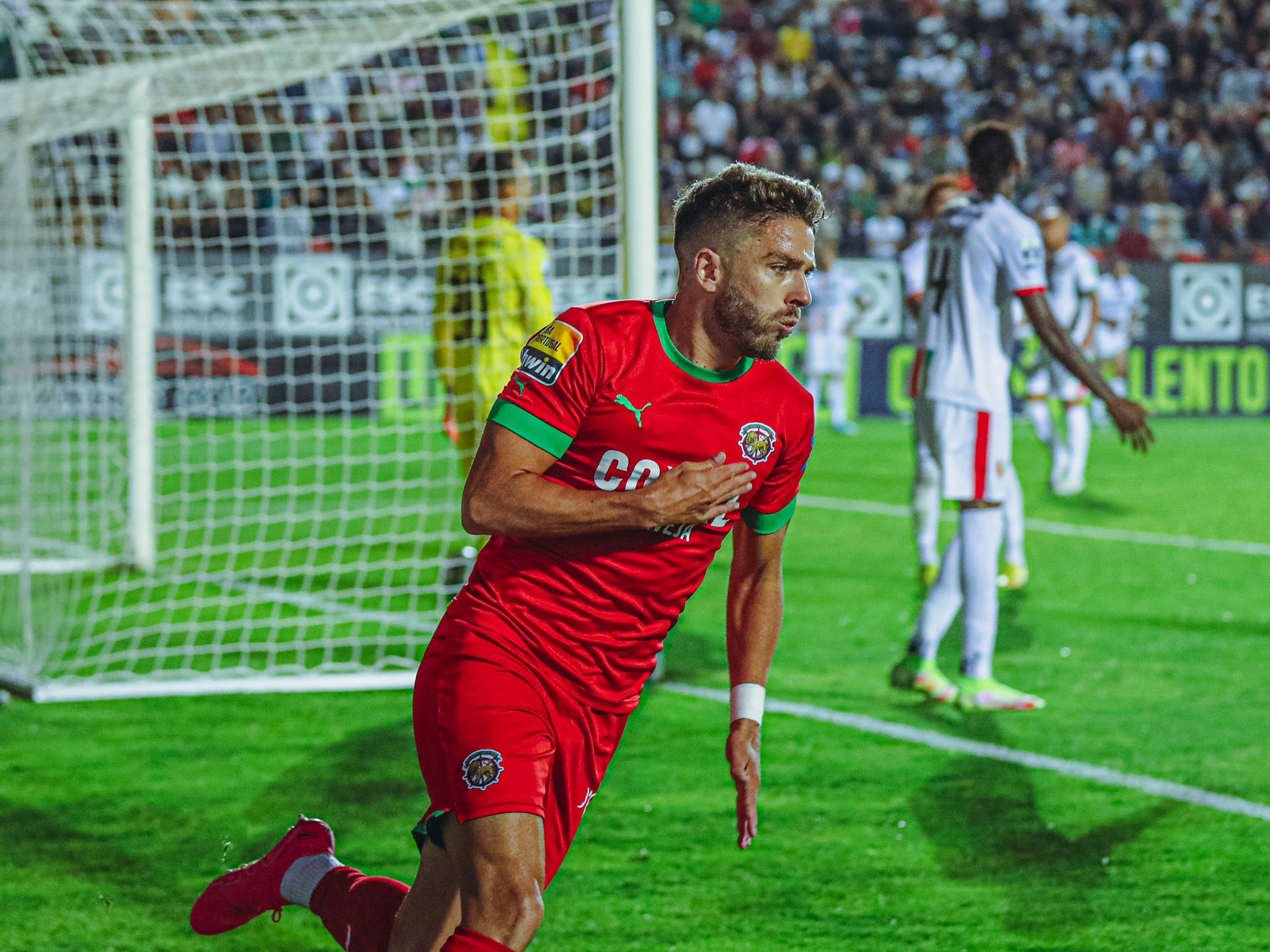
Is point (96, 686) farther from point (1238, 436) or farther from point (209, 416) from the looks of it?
point (1238, 436)

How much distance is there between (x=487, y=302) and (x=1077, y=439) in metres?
6.76

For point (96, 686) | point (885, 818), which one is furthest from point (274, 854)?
point (96, 686)

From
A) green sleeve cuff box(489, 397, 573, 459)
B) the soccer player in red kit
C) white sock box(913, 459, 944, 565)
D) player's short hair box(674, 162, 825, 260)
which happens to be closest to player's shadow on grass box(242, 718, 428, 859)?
the soccer player in red kit

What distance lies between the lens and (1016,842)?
4.42 meters

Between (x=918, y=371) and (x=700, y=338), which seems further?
(x=918, y=371)

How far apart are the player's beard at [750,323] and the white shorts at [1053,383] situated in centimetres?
771

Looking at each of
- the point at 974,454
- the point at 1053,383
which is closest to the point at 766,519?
the point at 974,454

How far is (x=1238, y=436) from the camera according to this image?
1758 centimetres

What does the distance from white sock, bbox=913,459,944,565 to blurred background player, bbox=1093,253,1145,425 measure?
31.9ft

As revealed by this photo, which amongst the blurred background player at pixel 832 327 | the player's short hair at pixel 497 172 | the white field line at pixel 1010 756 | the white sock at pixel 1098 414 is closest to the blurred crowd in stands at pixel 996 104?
the blurred background player at pixel 832 327

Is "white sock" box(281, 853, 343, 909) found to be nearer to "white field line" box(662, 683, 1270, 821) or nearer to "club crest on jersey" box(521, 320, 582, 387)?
"club crest on jersey" box(521, 320, 582, 387)

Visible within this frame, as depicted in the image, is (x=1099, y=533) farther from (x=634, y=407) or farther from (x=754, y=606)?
(x=634, y=407)

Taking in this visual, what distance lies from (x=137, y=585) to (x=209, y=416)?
718 centimetres

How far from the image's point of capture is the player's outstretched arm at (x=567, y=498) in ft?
8.56
